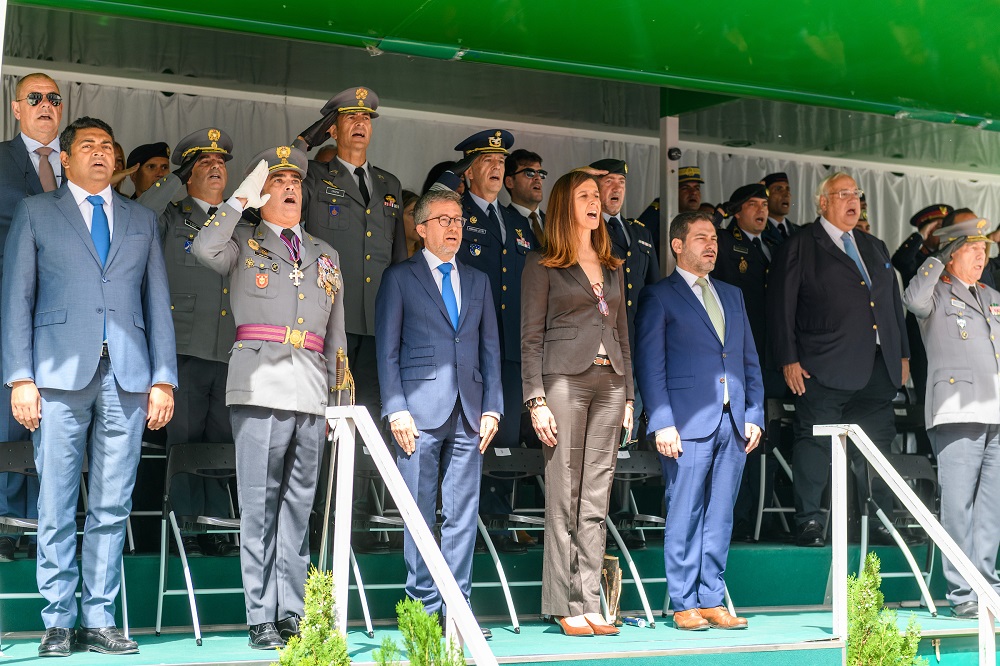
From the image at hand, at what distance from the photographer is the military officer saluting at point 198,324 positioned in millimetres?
5570

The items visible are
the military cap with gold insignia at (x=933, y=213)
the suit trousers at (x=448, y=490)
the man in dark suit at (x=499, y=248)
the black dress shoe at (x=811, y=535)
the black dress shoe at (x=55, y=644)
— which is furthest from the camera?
the military cap with gold insignia at (x=933, y=213)

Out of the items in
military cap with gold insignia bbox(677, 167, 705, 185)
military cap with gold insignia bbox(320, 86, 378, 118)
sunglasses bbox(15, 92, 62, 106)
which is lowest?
sunglasses bbox(15, 92, 62, 106)

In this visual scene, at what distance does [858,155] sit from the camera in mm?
9570

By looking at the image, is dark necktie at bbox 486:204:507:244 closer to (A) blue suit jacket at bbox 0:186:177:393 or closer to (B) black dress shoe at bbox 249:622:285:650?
(A) blue suit jacket at bbox 0:186:177:393

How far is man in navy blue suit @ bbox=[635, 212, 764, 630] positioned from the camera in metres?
5.50

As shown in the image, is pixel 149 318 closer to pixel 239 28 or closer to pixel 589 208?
pixel 239 28

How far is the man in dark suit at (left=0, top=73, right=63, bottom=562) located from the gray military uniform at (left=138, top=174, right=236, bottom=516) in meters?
0.49

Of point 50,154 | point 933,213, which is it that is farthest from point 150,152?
point 933,213

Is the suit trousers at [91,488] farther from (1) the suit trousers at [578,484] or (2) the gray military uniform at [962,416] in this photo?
(2) the gray military uniform at [962,416]

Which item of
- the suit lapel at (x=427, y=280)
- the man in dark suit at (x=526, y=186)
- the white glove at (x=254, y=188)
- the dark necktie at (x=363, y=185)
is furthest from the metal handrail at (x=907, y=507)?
the white glove at (x=254, y=188)

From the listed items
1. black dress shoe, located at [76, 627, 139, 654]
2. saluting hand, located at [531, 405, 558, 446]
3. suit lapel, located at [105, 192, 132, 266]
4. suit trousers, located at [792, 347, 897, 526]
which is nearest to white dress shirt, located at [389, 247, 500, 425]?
saluting hand, located at [531, 405, 558, 446]

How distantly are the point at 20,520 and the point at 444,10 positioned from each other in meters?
2.71

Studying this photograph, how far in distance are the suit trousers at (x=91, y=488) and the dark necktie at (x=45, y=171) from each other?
109 centimetres

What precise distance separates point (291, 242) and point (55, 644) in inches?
69.1
